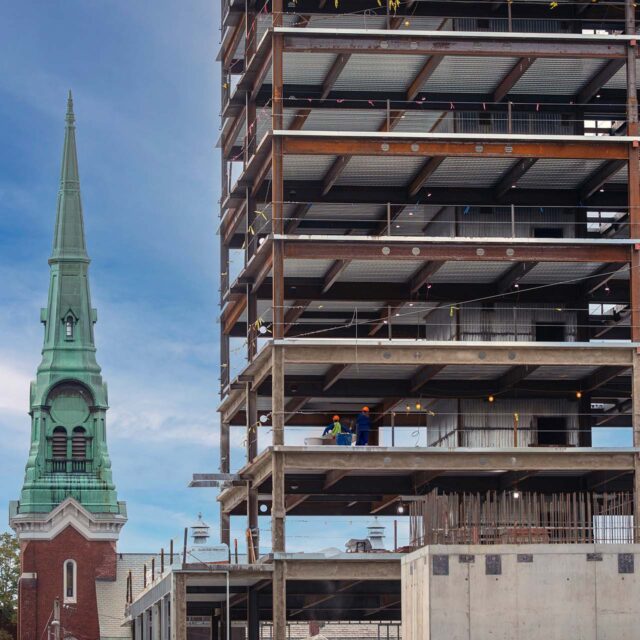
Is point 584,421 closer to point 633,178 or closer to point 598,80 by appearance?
point 633,178

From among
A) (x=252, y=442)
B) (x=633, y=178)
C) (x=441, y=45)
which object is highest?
(x=441, y=45)

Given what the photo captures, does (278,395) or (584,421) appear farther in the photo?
(584,421)

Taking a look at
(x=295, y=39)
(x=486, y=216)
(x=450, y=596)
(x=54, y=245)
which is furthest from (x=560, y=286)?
(x=54, y=245)

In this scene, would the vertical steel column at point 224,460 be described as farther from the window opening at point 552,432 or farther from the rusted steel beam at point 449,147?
the rusted steel beam at point 449,147

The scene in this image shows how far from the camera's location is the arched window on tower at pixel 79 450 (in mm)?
168625

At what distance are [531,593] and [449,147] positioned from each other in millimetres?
29464

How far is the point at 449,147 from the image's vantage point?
84.8m

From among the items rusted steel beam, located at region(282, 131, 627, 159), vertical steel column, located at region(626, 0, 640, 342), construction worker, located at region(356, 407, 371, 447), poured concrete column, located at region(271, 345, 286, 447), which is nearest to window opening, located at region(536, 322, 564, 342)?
vertical steel column, located at region(626, 0, 640, 342)

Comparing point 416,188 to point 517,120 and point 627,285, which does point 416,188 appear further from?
point 627,285

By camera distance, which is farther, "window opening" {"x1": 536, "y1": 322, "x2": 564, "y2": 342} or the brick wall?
the brick wall

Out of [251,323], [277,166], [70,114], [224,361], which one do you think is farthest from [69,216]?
[277,166]

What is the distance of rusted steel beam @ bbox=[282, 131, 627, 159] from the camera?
8438cm

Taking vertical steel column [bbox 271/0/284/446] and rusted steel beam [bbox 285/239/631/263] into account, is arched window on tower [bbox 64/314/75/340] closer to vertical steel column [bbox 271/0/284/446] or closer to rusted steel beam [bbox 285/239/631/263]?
vertical steel column [bbox 271/0/284/446]

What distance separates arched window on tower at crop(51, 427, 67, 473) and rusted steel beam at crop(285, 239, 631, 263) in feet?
289
